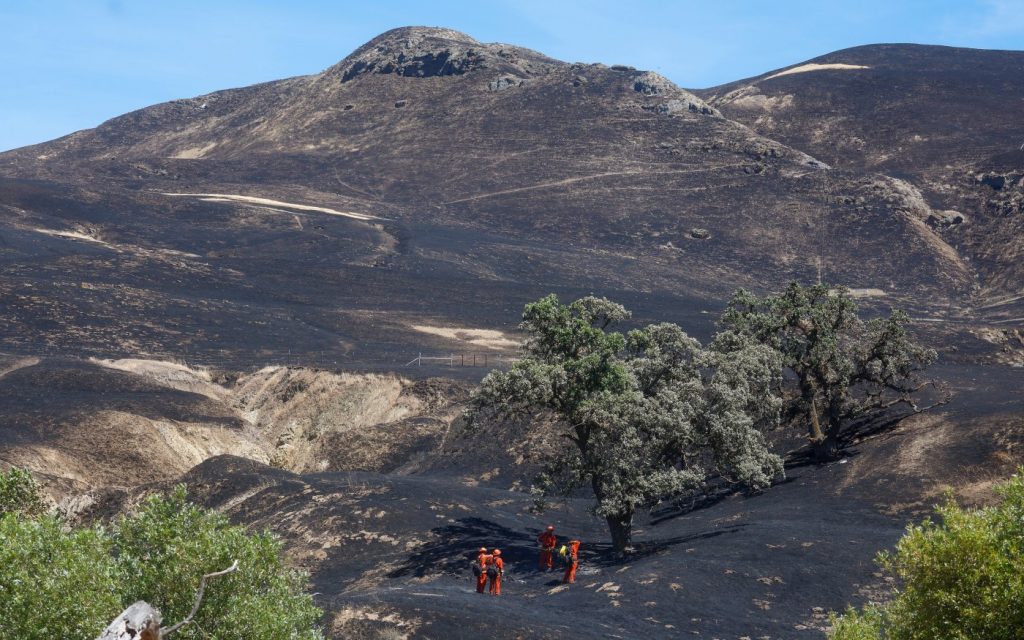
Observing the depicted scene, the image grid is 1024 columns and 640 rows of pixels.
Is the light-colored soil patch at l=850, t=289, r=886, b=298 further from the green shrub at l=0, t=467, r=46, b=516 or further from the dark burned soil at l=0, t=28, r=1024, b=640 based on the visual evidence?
the green shrub at l=0, t=467, r=46, b=516

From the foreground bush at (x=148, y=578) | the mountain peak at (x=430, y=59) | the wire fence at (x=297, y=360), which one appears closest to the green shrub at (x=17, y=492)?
the foreground bush at (x=148, y=578)

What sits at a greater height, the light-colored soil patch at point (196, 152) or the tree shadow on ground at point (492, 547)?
the light-colored soil patch at point (196, 152)

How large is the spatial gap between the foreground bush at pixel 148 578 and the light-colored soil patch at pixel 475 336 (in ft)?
212

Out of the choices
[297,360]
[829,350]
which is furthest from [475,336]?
[829,350]

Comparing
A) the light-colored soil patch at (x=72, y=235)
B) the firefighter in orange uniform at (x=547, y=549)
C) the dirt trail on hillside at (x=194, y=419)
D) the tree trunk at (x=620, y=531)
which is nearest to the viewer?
the firefighter in orange uniform at (x=547, y=549)

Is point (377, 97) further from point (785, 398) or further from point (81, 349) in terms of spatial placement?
point (785, 398)

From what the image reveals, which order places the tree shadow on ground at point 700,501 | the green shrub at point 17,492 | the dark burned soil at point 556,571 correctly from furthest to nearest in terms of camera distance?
the tree shadow on ground at point 700,501 < the dark burned soil at point 556,571 < the green shrub at point 17,492

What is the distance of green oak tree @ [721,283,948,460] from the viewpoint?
4378 cm

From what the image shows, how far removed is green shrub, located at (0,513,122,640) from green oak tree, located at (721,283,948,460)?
113ft

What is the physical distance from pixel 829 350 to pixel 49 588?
1410 inches

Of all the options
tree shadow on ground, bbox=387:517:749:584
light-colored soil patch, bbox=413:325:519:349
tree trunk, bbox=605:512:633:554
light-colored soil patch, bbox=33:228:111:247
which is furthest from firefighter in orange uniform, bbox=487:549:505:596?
light-colored soil patch, bbox=33:228:111:247

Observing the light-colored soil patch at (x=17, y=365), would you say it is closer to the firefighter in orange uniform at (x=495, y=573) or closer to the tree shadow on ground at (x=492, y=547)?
the tree shadow on ground at (x=492, y=547)

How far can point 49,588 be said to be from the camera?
1296 centimetres

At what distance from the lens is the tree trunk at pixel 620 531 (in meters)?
33.4
